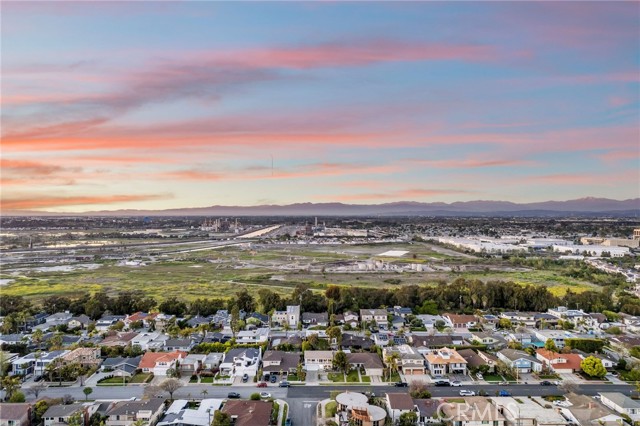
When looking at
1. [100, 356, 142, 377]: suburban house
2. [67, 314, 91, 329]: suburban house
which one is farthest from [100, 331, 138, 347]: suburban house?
[67, 314, 91, 329]: suburban house

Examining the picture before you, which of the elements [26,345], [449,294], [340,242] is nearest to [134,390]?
[26,345]

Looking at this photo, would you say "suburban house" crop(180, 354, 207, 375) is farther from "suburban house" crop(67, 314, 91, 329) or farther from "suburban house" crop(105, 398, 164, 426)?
"suburban house" crop(67, 314, 91, 329)

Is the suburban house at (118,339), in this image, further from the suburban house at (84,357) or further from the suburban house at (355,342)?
the suburban house at (355,342)

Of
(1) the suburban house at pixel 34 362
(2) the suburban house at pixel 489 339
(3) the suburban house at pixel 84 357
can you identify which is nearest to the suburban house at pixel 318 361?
(2) the suburban house at pixel 489 339

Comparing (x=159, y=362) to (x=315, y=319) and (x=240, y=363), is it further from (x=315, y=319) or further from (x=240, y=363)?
(x=315, y=319)

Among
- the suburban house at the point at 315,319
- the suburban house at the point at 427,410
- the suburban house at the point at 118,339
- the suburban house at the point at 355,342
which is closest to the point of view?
the suburban house at the point at 427,410

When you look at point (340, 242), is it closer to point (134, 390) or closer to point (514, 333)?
point (514, 333)
